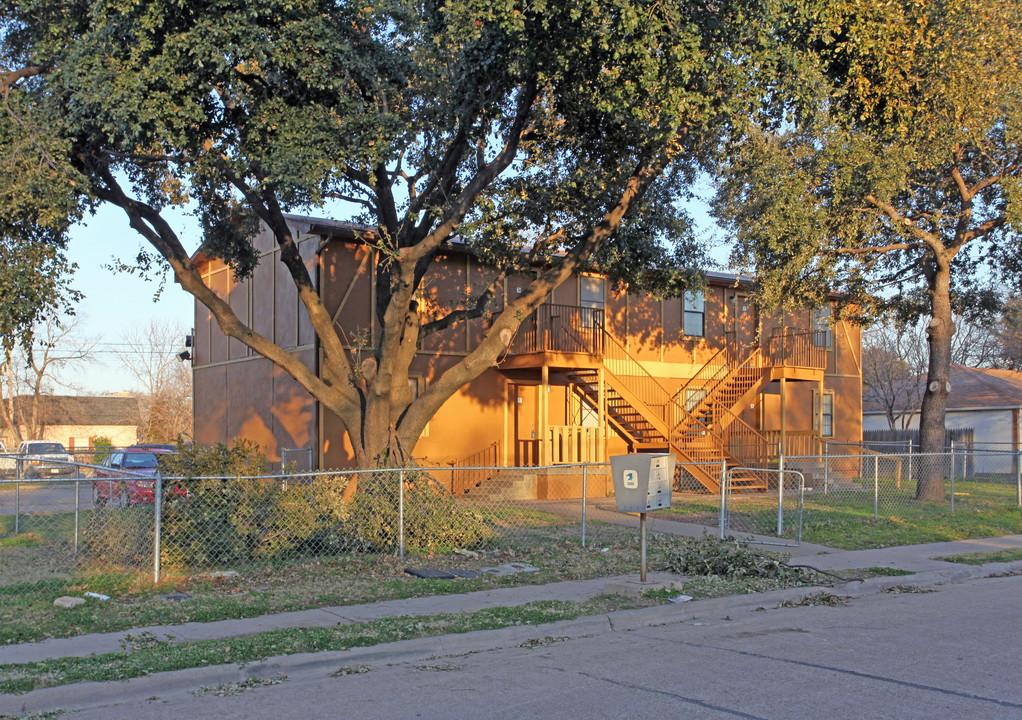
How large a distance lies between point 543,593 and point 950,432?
3197 centimetres

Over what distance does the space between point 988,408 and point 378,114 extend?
32.0 metres

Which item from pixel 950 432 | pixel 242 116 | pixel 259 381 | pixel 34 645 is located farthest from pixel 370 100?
pixel 950 432

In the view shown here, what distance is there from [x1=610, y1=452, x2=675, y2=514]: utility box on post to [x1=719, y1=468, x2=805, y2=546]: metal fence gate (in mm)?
2050

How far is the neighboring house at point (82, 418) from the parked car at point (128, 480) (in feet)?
145

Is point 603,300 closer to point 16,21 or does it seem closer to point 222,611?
point 16,21

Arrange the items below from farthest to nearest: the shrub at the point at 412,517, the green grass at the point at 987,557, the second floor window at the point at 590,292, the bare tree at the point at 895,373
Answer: the bare tree at the point at 895,373
the second floor window at the point at 590,292
the green grass at the point at 987,557
the shrub at the point at 412,517

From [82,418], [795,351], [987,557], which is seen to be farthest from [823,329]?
[82,418]

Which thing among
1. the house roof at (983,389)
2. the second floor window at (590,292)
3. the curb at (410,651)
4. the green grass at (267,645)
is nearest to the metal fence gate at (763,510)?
the curb at (410,651)

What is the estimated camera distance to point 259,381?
2522 cm

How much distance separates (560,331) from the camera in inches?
966

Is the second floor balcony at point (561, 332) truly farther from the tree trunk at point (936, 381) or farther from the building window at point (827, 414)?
the building window at point (827, 414)

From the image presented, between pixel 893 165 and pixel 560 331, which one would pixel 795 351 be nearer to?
pixel 560 331

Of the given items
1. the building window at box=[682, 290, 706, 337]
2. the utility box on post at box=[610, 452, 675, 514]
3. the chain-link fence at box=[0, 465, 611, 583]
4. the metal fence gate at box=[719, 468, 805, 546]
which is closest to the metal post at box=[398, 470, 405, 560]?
the chain-link fence at box=[0, 465, 611, 583]

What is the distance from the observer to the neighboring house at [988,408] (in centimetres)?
3605
